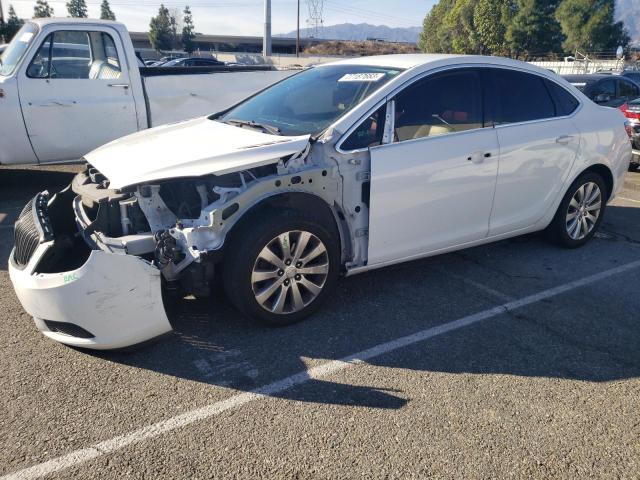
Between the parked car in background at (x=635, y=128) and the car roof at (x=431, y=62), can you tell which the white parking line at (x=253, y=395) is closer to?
the car roof at (x=431, y=62)

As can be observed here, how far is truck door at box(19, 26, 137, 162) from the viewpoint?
262 inches

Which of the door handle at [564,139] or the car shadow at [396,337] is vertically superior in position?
the door handle at [564,139]

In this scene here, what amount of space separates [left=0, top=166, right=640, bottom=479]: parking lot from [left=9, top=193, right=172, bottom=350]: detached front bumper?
0.65 feet

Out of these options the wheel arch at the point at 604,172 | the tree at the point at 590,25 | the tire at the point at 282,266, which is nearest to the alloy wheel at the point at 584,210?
the wheel arch at the point at 604,172

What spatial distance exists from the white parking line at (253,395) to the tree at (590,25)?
167ft

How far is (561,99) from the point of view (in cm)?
499

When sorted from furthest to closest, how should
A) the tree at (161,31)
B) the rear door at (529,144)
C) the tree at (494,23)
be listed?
the tree at (161,31)
the tree at (494,23)
the rear door at (529,144)

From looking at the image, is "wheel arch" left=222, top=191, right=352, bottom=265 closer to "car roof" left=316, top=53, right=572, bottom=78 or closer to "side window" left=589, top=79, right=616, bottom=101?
"car roof" left=316, top=53, right=572, bottom=78

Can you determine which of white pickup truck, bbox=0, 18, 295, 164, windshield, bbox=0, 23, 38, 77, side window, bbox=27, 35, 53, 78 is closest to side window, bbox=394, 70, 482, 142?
white pickup truck, bbox=0, 18, 295, 164

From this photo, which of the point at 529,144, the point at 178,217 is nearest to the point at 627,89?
the point at 529,144

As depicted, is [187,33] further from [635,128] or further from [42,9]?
[635,128]

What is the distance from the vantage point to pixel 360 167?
381cm

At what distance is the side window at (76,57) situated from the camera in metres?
6.66

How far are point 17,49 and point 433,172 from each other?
5.63 metres
